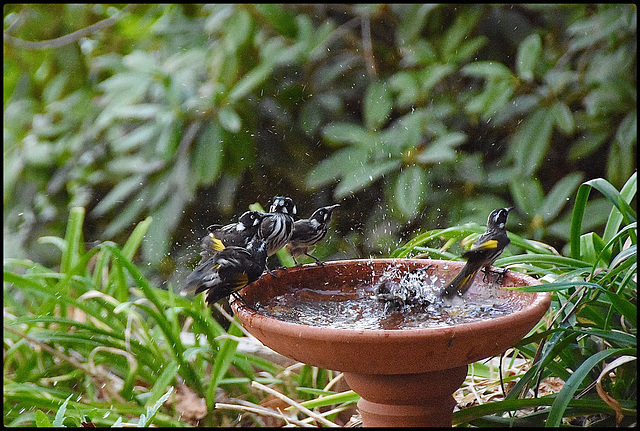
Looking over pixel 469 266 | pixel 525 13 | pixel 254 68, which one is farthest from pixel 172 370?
pixel 525 13

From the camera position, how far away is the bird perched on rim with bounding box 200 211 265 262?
1.33 metres

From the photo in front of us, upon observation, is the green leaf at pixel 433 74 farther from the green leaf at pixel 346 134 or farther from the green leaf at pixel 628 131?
the green leaf at pixel 628 131

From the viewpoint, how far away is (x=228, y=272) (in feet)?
3.82

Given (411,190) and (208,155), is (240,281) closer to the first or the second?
(411,190)

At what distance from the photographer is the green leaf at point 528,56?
2230 millimetres

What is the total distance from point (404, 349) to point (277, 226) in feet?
1.43

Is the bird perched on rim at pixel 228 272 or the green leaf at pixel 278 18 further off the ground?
the green leaf at pixel 278 18

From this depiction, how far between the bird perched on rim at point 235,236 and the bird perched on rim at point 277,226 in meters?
0.02

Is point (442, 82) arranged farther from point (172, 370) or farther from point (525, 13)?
point (172, 370)

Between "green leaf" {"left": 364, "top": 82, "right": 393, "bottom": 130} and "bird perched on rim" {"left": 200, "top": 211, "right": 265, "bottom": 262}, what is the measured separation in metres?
1.16

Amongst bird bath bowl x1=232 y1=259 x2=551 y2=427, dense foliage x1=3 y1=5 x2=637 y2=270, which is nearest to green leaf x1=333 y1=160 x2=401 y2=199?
dense foliage x1=3 y1=5 x2=637 y2=270

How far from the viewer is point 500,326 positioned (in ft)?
3.43

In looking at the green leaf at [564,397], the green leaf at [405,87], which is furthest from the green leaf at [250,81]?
the green leaf at [564,397]

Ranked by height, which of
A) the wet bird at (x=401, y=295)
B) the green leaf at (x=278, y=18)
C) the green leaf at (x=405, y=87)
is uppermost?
the green leaf at (x=278, y=18)
